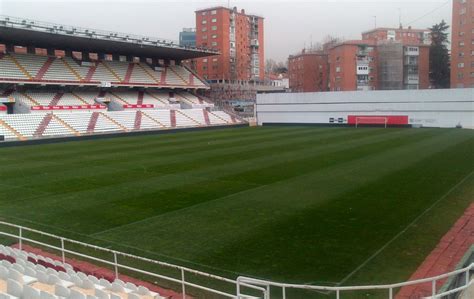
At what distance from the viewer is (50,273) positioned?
6.28 meters

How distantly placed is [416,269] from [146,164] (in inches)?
589

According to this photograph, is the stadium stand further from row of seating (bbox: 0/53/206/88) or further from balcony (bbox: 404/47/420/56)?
balcony (bbox: 404/47/420/56)

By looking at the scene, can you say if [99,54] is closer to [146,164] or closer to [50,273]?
[146,164]

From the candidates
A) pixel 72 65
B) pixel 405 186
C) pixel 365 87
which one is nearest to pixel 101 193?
pixel 405 186

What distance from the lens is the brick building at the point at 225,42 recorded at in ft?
264

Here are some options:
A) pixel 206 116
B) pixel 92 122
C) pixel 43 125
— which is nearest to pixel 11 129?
pixel 43 125

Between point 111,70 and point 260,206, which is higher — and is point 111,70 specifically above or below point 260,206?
above

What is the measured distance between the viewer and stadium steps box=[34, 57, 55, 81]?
132 ft

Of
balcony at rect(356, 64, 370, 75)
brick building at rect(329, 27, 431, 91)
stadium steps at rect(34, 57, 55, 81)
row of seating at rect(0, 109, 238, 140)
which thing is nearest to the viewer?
row of seating at rect(0, 109, 238, 140)

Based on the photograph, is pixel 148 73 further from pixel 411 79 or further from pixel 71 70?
pixel 411 79

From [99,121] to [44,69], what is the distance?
7.70m

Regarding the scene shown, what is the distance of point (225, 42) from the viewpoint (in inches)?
3196

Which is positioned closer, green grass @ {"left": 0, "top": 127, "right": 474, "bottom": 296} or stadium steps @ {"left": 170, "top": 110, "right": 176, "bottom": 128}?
green grass @ {"left": 0, "top": 127, "right": 474, "bottom": 296}

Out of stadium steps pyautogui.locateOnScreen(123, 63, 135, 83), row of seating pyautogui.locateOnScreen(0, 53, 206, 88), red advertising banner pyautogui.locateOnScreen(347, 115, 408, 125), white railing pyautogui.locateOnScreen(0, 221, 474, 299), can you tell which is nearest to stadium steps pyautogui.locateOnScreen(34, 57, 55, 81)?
row of seating pyautogui.locateOnScreen(0, 53, 206, 88)
